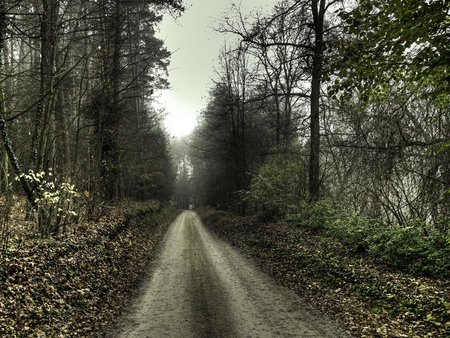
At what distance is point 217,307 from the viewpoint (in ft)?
20.2

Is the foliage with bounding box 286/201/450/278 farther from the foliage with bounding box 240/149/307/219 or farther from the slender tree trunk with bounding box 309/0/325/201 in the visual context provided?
the foliage with bounding box 240/149/307/219

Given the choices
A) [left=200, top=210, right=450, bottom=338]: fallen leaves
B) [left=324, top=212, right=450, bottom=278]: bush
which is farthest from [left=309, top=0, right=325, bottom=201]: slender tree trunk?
[left=324, top=212, right=450, bottom=278]: bush

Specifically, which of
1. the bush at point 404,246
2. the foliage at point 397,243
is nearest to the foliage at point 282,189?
the foliage at point 397,243

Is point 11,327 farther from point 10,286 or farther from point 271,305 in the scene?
point 271,305

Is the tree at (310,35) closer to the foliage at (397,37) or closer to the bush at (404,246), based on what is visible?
the bush at (404,246)

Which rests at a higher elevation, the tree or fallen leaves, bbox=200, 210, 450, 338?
the tree

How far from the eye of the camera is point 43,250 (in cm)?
643

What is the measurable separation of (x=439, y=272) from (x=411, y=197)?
3.24 m

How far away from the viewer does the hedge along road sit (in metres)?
5.16

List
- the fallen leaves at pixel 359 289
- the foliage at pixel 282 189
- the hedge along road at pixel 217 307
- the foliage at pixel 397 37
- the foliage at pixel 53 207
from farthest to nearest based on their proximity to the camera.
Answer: the foliage at pixel 282 189 < the foliage at pixel 53 207 < the hedge along road at pixel 217 307 < the fallen leaves at pixel 359 289 < the foliage at pixel 397 37

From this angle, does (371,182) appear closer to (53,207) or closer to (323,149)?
(323,149)

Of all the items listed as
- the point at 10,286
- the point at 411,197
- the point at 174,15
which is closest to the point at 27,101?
the point at 174,15

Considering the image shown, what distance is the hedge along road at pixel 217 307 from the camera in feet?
16.9

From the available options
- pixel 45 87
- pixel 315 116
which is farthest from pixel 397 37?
pixel 45 87
